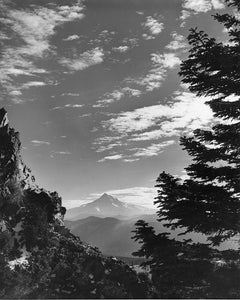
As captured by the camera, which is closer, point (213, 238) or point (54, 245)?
point (213, 238)

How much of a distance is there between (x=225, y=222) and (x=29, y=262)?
125ft

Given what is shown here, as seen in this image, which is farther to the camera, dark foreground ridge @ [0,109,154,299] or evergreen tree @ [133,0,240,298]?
dark foreground ridge @ [0,109,154,299]

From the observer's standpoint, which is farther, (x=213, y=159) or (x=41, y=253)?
(x=41, y=253)

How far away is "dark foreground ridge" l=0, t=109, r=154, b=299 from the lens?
1678 inches

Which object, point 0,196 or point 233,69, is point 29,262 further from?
point 233,69

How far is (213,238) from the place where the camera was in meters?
15.7

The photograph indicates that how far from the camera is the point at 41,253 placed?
48844mm

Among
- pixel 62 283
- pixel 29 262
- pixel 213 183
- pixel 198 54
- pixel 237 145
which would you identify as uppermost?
pixel 198 54

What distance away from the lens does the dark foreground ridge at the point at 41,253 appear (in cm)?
4262

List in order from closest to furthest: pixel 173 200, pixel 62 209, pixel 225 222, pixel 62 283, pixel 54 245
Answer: pixel 225 222
pixel 173 200
pixel 62 283
pixel 54 245
pixel 62 209

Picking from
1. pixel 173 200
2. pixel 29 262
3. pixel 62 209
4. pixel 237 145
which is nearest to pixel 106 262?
pixel 29 262

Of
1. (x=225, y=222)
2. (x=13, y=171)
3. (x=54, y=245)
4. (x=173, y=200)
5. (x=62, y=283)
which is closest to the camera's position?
(x=225, y=222)

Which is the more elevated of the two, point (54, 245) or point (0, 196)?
point (0, 196)

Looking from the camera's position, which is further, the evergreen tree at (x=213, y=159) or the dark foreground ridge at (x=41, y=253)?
the dark foreground ridge at (x=41, y=253)
